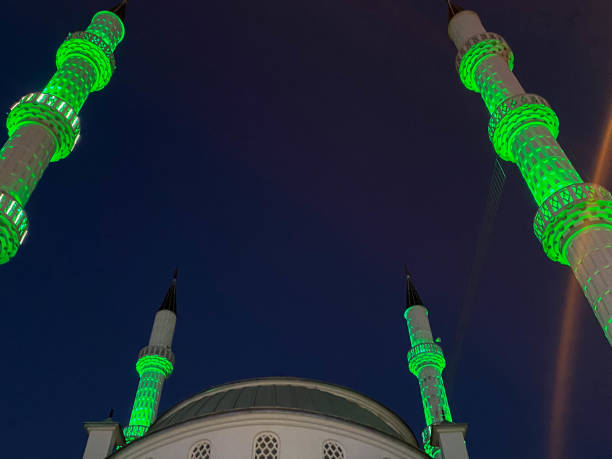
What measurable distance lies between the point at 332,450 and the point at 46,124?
15559 mm

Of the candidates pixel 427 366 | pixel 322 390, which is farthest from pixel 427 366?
pixel 322 390

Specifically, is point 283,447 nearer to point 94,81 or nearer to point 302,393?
point 302,393

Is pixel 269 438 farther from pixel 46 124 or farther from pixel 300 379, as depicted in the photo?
pixel 46 124

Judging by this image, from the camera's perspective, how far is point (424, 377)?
1193 inches

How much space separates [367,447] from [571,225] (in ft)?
27.9

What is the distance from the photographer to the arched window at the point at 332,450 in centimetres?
1648

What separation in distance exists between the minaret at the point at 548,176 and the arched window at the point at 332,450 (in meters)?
7.59

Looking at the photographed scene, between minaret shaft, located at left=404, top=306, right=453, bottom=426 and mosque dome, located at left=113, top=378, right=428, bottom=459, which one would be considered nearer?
mosque dome, located at left=113, top=378, right=428, bottom=459

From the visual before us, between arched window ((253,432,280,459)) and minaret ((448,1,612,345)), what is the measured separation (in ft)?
29.6

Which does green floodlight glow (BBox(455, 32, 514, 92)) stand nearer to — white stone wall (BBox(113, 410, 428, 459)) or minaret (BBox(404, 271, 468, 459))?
minaret (BBox(404, 271, 468, 459))

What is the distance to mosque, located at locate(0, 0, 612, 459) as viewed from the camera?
1658 centimetres

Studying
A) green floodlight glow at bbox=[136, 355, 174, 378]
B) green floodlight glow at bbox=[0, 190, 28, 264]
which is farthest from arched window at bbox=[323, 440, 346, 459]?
green floodlight glow at bbox=[136, 355, 174, 378]

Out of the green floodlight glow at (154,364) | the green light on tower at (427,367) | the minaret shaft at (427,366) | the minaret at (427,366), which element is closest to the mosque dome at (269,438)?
the minaret at (427,366)

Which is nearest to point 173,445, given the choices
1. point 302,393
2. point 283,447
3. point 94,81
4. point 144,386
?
point 283,447
